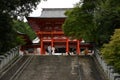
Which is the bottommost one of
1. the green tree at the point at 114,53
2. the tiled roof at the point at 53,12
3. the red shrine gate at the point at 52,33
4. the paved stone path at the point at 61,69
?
the paved stone path at the point at 61,69

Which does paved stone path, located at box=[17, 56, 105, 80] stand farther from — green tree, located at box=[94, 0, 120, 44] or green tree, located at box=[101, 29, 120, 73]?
green tree, located at box=[101, 29, 120, 73]

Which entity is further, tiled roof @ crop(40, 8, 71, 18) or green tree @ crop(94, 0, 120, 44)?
tiled roof @ crop(40, 8, 71, 18)

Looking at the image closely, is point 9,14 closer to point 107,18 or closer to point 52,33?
point 107,18

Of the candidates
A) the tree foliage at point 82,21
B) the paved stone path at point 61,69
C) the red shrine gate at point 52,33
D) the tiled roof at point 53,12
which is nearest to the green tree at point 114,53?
the paved stone path at point 61,69

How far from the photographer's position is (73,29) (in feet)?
128

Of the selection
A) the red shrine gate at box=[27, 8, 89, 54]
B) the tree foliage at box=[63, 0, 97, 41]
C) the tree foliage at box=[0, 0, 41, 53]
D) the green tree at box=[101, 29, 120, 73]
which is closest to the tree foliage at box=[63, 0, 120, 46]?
the tree foliage at box=[63, 0, 97, 41]

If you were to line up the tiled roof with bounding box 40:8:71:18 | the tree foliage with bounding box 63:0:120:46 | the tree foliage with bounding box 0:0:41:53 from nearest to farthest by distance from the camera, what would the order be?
the tree foliage with bounding box 0:0:41:53 → the tree foliage with bounding box 63:0:120:46 → the tiled roof with bounding box 40:8:71:18

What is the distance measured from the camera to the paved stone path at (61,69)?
26.4 m

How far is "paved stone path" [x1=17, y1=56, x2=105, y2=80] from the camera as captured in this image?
26438 millimetres

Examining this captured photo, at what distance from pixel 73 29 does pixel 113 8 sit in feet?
21.2

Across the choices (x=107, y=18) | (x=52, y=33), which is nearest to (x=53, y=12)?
(x=52, y=33)

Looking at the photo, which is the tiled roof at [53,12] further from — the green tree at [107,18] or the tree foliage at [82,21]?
the green tree at [107,18]

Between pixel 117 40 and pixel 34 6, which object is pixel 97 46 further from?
pixel 117 40

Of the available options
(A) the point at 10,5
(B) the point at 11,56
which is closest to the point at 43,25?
(B) the point at 11,56
